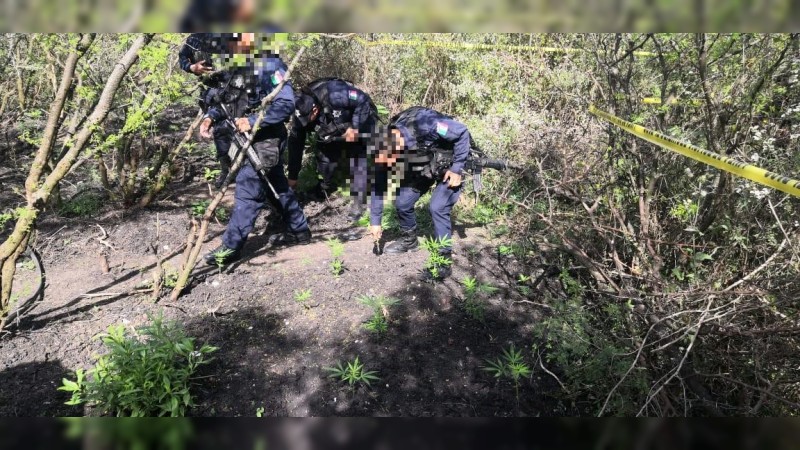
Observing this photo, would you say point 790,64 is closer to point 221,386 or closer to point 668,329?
point 668,329

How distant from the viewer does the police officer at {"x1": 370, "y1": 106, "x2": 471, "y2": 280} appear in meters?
4.10

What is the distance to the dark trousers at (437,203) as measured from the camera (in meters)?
4.34

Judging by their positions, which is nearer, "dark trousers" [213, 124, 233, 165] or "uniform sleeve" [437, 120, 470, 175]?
"uniform sleeve" [437, 120, 470, 175]

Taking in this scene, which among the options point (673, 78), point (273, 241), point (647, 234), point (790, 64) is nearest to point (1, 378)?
point (273, 241)

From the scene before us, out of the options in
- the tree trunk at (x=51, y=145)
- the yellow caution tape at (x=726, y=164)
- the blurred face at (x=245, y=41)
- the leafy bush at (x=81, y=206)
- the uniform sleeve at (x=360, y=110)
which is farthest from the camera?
the leafy bush at (x=81, y=206)

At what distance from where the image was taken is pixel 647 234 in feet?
10.5

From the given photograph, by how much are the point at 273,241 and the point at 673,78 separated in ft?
12.3

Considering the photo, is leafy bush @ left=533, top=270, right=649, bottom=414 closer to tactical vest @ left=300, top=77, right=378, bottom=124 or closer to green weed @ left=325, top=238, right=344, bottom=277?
green weed @ left=325, top=238, right=344, bottom=277

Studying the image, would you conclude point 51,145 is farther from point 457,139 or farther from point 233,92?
point 457,139

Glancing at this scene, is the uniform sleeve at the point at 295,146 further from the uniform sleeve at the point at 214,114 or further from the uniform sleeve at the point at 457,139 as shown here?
the uniform sleeve at the point at 457,139

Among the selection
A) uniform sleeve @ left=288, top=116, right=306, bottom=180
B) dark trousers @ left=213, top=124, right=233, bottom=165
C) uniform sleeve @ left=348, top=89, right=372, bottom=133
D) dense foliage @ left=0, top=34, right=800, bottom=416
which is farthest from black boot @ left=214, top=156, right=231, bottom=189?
uniform sleeve @ left=348, top=89, right=372, bottom=133

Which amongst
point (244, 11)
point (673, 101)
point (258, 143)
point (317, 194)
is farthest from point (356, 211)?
point (244, 11)

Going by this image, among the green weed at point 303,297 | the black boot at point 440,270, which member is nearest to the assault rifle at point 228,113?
the green weed at point 303,297

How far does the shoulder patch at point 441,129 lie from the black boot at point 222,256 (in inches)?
82.1
